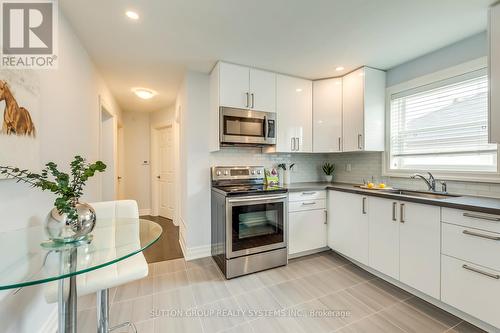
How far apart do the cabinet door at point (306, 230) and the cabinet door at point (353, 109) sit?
3.27 ft

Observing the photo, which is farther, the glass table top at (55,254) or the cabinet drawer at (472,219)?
the cabinet drawer at (472,219)

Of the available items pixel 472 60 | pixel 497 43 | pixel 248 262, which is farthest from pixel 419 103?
pixel 248 262

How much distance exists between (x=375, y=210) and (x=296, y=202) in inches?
33.8

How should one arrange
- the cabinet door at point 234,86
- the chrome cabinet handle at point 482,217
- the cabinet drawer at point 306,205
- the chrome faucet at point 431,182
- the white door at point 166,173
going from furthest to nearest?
the white door at point 166,173
the cabinet drawer at point 306,205
the cabinet door at point 234,86
the chrome faucet at point 431,182
the chrome cabinet handle at point 482,217

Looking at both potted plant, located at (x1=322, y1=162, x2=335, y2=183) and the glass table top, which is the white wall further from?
potted plant, located at (x1=322, y1=162, x2=335, y2=183)

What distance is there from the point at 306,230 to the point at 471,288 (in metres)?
1.49

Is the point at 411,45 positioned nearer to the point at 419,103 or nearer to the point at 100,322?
the point at 419,103

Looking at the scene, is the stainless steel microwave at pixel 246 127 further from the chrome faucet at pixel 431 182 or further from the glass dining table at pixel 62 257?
the chrome faucet at pixel 431 182

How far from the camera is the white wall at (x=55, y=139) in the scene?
1.16 m

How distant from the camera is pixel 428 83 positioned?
236cm

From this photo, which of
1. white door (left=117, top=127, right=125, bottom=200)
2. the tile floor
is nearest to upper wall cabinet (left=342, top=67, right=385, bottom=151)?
the tile floor

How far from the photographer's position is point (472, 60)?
2.03 m

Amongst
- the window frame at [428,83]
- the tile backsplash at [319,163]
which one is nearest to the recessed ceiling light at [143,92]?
the tile backsplash at [319,163]

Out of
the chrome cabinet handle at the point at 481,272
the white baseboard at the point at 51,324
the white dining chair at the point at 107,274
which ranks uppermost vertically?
the white dining chair at the point at 107,274
